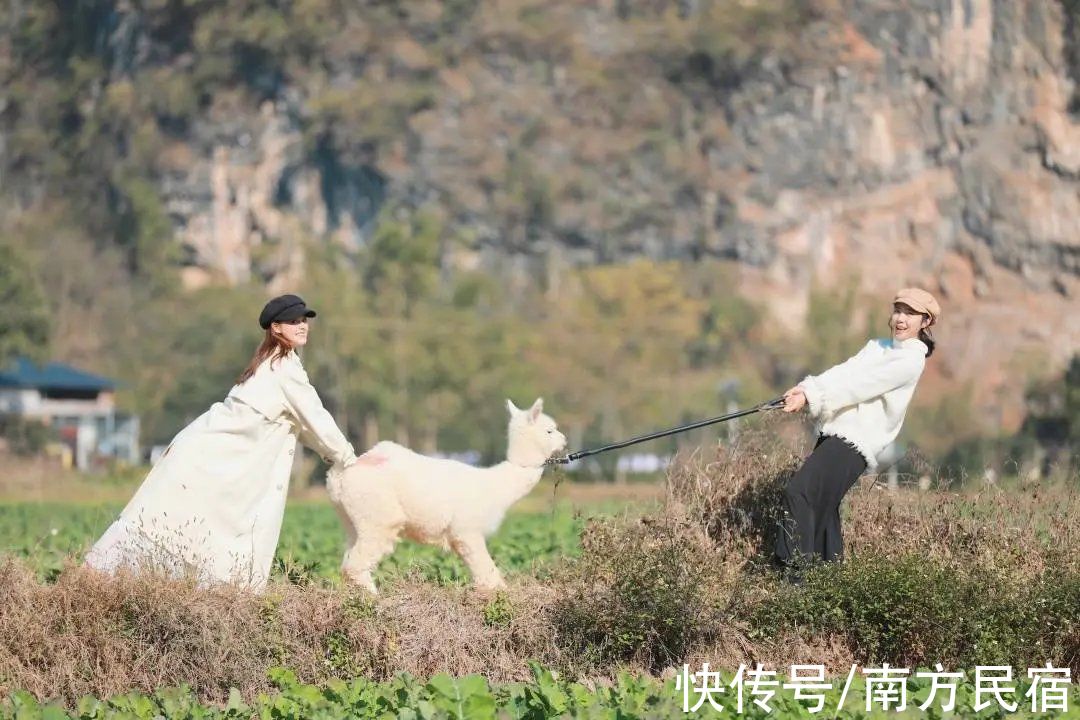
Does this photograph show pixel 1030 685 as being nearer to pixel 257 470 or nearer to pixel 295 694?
pixel 295 694

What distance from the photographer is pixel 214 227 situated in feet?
315

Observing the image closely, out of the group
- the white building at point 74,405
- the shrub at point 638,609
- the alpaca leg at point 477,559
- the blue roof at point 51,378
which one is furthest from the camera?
the blue roof at point 51,378

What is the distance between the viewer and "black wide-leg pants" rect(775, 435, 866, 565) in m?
9.54

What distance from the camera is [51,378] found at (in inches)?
2726

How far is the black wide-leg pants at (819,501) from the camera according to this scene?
9539 millimetres

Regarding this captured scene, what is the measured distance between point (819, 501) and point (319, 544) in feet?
30.5

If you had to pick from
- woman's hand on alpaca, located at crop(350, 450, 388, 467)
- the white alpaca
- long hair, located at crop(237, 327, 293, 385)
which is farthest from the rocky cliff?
long hair, located at crop(237, 327, 293, 385)

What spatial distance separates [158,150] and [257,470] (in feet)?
304

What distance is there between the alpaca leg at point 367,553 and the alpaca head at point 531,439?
0.86m

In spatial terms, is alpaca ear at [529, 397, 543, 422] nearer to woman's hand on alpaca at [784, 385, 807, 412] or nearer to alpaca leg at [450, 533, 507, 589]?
alpaca leg at [450, 533, 507, 589]

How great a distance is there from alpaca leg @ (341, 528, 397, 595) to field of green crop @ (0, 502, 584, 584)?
3.9 inches

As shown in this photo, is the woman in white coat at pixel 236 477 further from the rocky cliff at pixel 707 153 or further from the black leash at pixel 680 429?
the rocky cliff at pixel 707 153

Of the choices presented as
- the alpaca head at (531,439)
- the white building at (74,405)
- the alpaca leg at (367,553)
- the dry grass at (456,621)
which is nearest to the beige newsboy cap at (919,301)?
the dry grass at (456,621)

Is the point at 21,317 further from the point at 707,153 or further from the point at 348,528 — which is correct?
the point at 707,153
